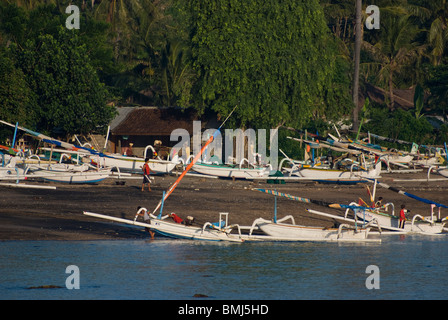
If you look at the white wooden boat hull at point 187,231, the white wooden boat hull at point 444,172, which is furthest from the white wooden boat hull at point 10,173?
the white wooden boat hull at point 444,172

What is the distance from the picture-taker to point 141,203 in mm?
31844

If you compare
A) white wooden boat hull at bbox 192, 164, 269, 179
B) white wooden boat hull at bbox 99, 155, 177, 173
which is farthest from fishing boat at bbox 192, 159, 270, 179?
Result: white wooden boat hull at bbox 99, 155, 177, 173

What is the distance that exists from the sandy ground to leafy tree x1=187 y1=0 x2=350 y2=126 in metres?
9.39

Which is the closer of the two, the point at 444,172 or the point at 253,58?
the point at 444,172

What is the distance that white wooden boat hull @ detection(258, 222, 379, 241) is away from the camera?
27078 mm

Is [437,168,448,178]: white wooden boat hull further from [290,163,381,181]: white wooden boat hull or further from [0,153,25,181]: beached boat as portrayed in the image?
[0,153,25,181]: beached boat

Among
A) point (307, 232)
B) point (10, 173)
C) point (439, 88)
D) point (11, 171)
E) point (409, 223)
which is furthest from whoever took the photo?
point (439, 88)

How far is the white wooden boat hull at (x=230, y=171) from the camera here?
1635 inches

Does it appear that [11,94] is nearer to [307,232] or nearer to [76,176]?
[76,176]

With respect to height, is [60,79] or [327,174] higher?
[60,79]

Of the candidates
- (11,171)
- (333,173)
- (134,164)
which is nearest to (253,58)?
(333,173)

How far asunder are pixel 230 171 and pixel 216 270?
17935mm
